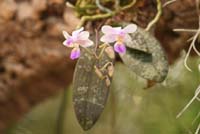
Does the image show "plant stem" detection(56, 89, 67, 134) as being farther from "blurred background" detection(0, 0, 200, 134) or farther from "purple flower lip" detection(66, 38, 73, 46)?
"purple flower lip" detection(66, 38, 73, 46)

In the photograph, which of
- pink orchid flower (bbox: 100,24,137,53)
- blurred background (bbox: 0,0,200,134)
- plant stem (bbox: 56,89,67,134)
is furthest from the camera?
plant stem (bbox: 56,89,67,134)

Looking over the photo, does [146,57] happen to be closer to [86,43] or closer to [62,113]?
[86,43]

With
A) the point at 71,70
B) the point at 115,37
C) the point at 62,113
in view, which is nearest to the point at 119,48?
the point at 115,37

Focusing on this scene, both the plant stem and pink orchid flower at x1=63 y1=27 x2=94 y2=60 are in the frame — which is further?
the plant stem

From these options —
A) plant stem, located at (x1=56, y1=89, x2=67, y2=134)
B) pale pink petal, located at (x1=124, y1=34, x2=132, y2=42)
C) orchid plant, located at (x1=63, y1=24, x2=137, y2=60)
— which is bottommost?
plant stem, located at (x1=56, y1=89, x2=67, y2=134)

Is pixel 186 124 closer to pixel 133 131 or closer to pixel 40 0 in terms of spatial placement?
pixel 133 131

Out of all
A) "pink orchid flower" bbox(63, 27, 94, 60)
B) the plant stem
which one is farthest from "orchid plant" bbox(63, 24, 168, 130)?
the plant stem
